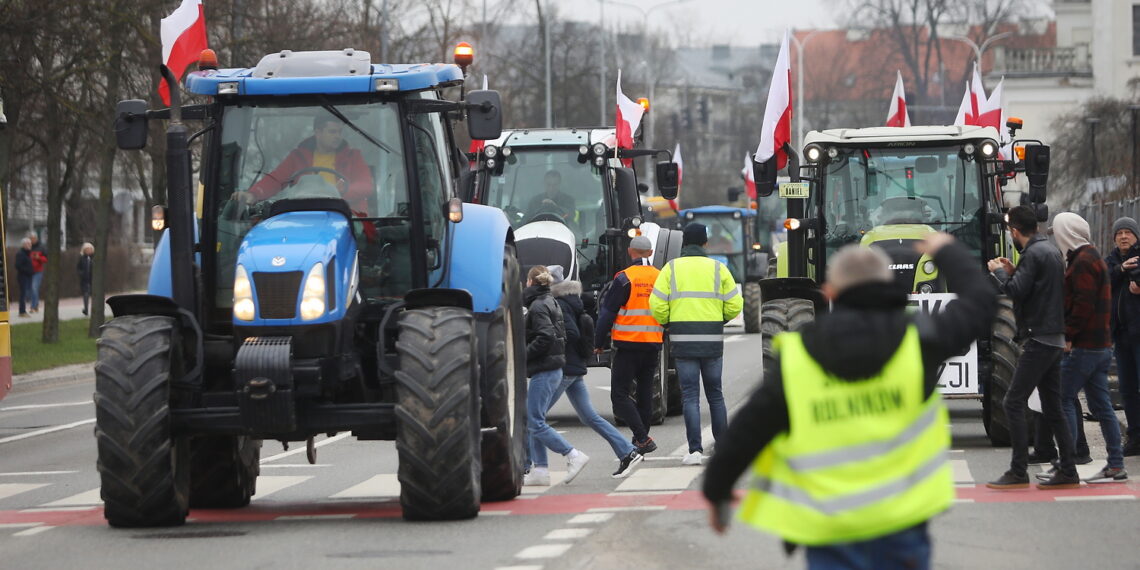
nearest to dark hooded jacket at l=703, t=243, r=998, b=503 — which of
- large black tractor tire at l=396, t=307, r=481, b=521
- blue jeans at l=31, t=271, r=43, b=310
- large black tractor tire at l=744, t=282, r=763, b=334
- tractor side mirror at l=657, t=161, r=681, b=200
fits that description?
large black tractor tire at l=396, t=307, r=481, b=521

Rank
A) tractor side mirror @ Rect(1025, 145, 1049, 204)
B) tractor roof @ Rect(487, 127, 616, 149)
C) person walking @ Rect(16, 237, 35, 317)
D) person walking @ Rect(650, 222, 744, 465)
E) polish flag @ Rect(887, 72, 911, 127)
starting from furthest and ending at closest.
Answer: person walking @ Rect(16, 237, 35, 317) < polish flag @ Rect(887, 72, 911, 127) < tractor roof @ Rect(487, 127, 616, 149) < tractor side mirror @ Rect(1025, 145, 1049, 204) < person walking @ Rect(650, 222, 744, 465)

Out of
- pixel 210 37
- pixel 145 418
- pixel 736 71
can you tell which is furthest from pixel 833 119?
pixel 145 418

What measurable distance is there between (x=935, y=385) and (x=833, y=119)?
115 m

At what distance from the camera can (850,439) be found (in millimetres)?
5656

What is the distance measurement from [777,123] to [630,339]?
5.65 meters

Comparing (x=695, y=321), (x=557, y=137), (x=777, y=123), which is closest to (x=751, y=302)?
(x=777, y=123)

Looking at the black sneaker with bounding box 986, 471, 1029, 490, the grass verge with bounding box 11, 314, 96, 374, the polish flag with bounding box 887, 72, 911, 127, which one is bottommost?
the grass verge with bounding box 11, 314, 96, 374

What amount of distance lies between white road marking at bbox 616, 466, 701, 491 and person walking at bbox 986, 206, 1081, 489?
7.31 feet

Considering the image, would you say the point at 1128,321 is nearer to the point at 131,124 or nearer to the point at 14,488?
the point at 131,124

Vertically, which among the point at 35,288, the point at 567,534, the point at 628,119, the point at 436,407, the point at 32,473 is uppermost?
the point at 628,119

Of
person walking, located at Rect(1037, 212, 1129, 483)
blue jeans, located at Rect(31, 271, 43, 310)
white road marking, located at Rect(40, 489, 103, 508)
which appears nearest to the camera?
person walking, located at Rect(1037, 212, 1129, 483)

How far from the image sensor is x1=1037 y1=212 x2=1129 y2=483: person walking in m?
12.6

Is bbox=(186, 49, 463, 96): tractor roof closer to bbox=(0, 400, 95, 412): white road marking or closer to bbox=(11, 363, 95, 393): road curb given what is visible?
bbox=(0, 400, 95, 412): white road marking

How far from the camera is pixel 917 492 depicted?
5.65 m
